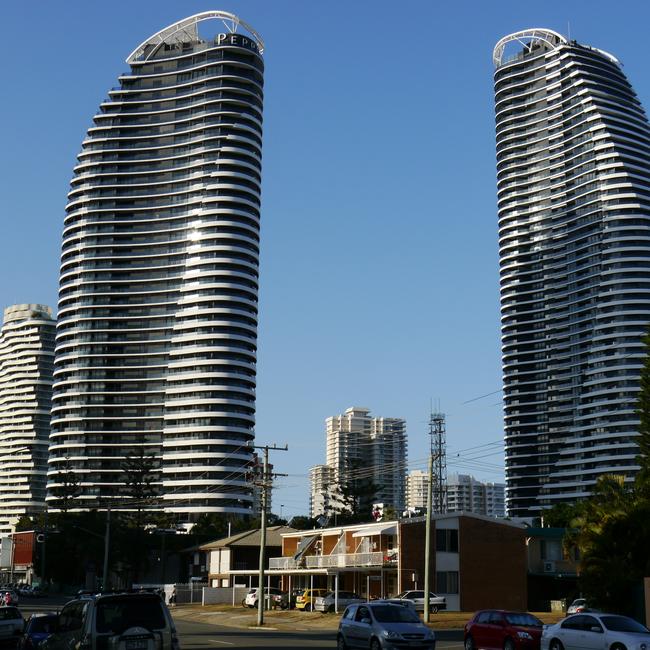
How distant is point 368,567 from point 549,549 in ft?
58.9

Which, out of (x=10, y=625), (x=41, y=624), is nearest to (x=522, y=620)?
(x=41, y=624)

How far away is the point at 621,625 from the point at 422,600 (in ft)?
115

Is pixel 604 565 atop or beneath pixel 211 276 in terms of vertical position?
beneath

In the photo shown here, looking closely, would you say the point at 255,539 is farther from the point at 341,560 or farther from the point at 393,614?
the point at 393,614

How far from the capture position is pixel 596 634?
27750 mm

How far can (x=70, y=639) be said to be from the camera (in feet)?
68.2

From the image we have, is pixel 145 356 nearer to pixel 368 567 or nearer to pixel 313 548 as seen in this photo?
pixel 313 548

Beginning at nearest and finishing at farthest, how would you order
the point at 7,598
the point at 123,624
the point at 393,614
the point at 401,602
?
the point at 123,624
the point at 393,614
the point at 401,602
the point at 7,598

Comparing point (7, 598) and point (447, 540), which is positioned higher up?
point (447, 540)

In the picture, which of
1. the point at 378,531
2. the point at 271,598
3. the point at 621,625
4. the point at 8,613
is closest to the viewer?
the point at 621,625

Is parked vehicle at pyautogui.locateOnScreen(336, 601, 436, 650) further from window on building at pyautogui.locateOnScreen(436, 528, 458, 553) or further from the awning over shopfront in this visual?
window on building at pyautogui.locateOnScreen(436, 528, 458, 553)

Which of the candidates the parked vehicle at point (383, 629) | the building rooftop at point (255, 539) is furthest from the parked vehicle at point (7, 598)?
the building rooftop at point (255, 539)

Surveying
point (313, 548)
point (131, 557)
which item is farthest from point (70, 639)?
point (131, 557)

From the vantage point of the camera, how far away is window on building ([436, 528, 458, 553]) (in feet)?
219
